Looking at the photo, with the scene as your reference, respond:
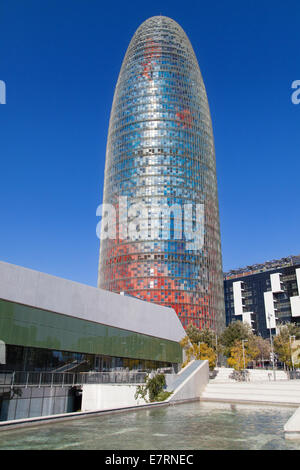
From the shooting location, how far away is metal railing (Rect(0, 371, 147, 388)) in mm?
27203

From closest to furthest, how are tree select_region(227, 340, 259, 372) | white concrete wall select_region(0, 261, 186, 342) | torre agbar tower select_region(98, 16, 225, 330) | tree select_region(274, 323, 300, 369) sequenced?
white concrete wall select_region(0, 261, 186, 342)
tree select_region(227, 340, 259, 372)
tree select_region(274, 323, 300, 369)
torre agbar tower select_region(98, 16, 225, 330)

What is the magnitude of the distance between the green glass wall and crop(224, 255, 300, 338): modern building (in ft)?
316

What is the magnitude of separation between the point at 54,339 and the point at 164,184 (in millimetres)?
84696

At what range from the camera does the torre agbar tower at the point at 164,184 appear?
106m

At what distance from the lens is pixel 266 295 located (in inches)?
5428

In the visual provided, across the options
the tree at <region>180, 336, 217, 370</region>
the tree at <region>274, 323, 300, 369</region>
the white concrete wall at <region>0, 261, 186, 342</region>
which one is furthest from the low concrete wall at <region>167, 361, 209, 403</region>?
the tree at <region>274, 323, 300, 369</region>

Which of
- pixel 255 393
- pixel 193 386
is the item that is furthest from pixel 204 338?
pixel 255 393

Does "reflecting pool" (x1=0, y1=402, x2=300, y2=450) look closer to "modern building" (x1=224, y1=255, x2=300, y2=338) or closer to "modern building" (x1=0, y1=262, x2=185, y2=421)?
"modern building" (x1=0, y1=262, x2=185, y2=421)

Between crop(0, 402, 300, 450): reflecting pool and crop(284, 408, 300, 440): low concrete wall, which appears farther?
crop(284, 408, 300, 440): low concrete wall

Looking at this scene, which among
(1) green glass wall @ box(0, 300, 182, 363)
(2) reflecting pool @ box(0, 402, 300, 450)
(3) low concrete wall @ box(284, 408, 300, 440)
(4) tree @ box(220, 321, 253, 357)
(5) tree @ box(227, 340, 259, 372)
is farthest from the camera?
(4) tree @ box(220, 321, 253, 357)

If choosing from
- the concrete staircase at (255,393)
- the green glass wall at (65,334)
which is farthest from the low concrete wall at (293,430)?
the green glass wall at (65,334)

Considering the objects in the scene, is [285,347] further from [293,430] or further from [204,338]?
[293,430]
